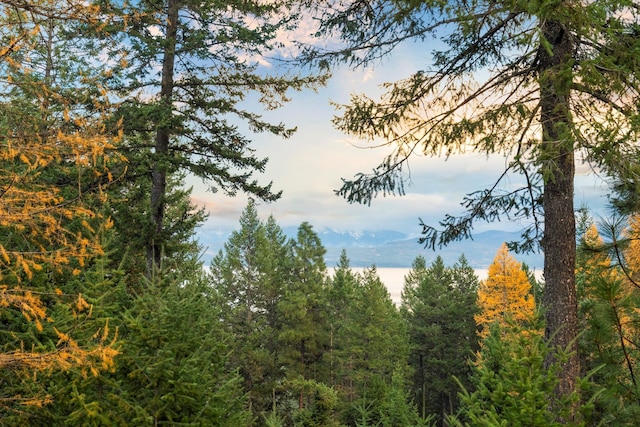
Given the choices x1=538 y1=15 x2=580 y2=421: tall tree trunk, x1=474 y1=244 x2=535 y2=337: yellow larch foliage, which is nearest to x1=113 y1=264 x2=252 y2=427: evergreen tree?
x1=538 y1=15 x2=580 y2=421: tall tree trunk

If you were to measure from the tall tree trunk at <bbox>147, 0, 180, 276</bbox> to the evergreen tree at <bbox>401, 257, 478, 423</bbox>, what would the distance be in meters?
27.1

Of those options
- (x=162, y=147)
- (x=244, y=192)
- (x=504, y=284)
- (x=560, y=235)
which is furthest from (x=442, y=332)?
(x=560, y=235)

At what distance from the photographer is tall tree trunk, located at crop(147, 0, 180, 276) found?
1133 centimetres

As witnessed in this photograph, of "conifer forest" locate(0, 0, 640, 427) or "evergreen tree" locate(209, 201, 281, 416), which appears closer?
"conifer forest" locate(0, 0, 640, 427)

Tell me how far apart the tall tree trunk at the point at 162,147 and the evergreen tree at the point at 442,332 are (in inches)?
1068

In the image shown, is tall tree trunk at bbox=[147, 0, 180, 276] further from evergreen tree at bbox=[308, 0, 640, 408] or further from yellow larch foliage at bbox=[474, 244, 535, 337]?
yellow larch foliage at bbox=[474, 244, 535, 337]

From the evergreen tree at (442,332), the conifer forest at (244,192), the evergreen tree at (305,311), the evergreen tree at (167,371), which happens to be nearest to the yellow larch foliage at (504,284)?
the evergreen tree at (442,332)

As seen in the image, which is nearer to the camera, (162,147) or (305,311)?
(162,147)

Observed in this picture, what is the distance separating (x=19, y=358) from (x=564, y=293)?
682 cm

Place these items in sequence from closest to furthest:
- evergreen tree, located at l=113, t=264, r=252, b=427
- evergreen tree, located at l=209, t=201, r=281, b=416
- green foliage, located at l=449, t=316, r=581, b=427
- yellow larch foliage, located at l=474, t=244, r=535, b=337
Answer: green foliage, located at l=449, t=316, r=581, b=427 < evergreen tree, located at l=113, t=264, r=252, b=427 < evergreen tree, located at l=209, t=201, r=281, b=416 < yellow larch foliage, located at l=474, t=244, r=535, b=337

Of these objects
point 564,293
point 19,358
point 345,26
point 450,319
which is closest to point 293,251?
point 450,319

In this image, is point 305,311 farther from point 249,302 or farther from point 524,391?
point 524,391

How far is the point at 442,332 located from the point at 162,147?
103 feet

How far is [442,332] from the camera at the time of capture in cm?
3744
